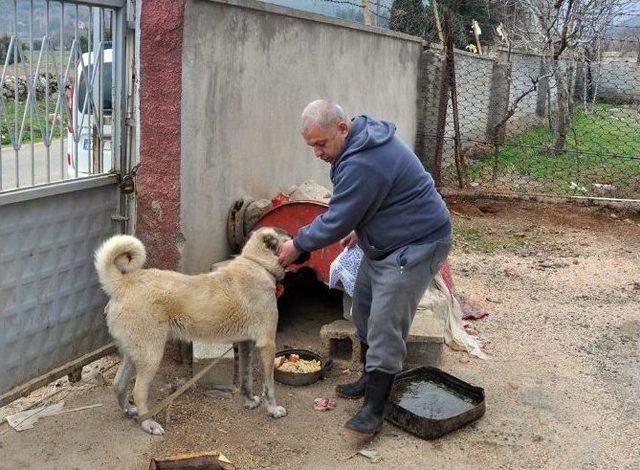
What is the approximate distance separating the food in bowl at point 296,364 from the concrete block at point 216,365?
371 millimetres

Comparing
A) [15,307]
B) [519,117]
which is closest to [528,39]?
[519,117]

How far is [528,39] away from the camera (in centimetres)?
1384

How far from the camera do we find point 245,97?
18.5ft

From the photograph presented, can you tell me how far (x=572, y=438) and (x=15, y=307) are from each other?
135 inches

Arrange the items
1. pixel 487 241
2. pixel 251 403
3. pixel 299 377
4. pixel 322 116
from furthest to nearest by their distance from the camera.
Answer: pixel 487 241 < pixel 299 377 < pixel 251 403 < pixel 322 116

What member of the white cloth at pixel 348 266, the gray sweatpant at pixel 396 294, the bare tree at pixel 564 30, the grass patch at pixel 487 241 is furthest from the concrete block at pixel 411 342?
the bare tree at pixel 564 30

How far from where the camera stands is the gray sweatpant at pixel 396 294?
403cm

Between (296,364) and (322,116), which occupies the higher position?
(322,116)

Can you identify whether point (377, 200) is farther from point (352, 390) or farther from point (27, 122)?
point (27, 122)

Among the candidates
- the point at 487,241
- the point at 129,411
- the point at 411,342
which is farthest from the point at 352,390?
the point at 487,241

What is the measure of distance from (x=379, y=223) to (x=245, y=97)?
2.11m

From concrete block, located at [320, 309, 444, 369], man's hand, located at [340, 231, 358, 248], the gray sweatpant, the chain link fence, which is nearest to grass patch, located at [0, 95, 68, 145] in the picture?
man's hand, located at [340, 231, 358, 248]

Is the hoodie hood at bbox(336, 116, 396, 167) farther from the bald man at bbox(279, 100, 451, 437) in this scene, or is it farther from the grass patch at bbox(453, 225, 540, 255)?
the grass patch at bbox(453, 225, 540, 255)

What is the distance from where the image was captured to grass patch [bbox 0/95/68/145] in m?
4.07
